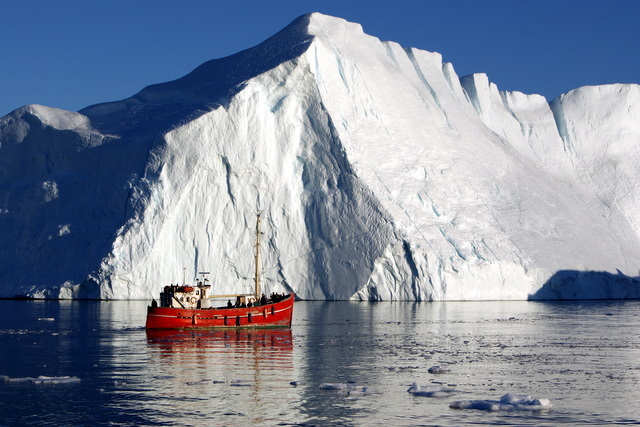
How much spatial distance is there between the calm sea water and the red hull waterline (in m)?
0.65

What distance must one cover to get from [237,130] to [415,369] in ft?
94.8

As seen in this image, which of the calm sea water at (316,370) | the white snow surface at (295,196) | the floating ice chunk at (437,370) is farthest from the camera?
the white snow surface at (295,196)

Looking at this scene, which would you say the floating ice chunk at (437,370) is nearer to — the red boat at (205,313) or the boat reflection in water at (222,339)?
the boat reflection in water at (222,339)

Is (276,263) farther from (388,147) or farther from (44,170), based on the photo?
(44,170)

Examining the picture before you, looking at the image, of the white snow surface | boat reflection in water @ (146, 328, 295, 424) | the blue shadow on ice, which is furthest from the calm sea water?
the blue shadow on ice

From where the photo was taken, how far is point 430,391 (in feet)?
49.2

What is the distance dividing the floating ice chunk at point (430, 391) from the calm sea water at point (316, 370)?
0.17m

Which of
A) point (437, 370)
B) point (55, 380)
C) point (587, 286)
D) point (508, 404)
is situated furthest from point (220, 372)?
point (587, 286)

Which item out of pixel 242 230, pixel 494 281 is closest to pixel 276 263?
pixel 242 230

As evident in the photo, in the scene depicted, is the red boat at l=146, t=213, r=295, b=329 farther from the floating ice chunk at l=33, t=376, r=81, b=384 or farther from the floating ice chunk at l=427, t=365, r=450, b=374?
the floating ice chunk at l=427, t=365, r=450, b=374

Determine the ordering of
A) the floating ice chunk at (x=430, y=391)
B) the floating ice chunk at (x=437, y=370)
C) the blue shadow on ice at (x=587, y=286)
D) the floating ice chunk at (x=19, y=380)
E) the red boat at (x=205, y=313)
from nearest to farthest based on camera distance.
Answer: the floating ice chunk at (x=430, y=391) → the floating ice chunk at (x=19, y=380) → the floating ice chunk at (x=437, y=370) → the red boat at (x=205, y=313) → the blue shadow on ice at (x=587, y=286)

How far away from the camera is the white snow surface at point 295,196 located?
43.9m

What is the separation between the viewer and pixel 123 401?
14.3 meters

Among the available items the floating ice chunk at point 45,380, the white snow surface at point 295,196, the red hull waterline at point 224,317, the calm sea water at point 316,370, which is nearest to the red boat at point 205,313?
the red hull waterline at point 224,317
